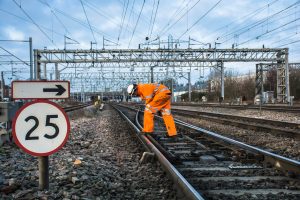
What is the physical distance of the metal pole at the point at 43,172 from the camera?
429 cm

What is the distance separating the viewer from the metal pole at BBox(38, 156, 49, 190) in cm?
429

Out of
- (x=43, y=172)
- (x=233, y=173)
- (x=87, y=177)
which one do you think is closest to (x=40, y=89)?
(x=43, y=172)

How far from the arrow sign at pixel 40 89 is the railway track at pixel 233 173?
1.83 m

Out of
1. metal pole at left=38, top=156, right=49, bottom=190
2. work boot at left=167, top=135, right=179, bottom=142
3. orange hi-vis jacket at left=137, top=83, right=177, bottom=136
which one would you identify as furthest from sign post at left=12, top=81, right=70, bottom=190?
work boot at left=167, top=135, right=179, bottom=142

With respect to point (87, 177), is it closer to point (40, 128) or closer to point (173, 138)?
point (40, 128)

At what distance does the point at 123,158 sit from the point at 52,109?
11.1 feet

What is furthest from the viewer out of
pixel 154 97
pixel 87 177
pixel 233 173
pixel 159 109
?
pixel 159 109

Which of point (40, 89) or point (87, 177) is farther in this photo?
point (87, 177)

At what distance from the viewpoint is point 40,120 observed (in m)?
4.04

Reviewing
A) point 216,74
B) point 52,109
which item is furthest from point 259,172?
point 216,74

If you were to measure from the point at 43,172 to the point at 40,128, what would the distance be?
0.63 m

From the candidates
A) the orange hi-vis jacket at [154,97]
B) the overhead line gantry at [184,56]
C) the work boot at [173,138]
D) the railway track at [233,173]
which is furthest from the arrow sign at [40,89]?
the overhead line gantry at [184,56]

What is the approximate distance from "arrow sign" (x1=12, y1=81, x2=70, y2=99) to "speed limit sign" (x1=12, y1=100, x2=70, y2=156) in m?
0.09

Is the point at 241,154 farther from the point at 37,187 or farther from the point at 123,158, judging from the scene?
the point at 37,187
